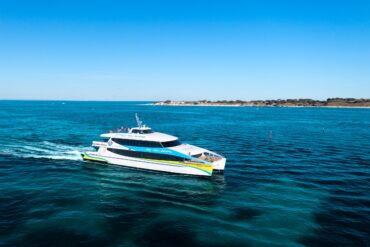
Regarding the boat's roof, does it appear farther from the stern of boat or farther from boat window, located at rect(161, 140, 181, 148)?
the stern of boat

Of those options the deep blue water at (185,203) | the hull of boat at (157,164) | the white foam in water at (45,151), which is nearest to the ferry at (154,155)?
the hull of boat at (157,164)

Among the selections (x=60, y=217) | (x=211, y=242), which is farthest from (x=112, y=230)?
(x=211, y=242)

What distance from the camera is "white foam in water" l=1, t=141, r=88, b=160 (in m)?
41.9

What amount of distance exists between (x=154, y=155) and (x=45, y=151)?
21.4 metres

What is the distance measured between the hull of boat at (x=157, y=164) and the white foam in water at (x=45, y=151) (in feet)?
17.0

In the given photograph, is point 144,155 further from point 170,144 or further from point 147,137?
point 170,144

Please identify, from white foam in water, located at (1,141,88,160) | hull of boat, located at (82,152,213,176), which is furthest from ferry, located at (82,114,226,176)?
white foam in water, located at (1,141,88,160)

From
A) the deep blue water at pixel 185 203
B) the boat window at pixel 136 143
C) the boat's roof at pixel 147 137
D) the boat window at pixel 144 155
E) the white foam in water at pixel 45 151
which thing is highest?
the boat's roof at pixel 147 137

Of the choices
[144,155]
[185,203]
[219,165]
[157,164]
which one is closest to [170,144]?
[157,164]

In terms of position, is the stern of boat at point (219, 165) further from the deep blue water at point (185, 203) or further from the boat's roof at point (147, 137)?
the boat's roof at point (147, 137)

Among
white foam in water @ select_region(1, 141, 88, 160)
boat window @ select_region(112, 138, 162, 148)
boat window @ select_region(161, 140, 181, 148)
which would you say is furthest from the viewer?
white foam in water @ select_region(1, 141, 88, 160)

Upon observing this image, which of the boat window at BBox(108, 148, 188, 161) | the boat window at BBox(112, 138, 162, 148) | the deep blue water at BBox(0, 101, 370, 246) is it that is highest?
the boat window at BBox(112, 138, 162, 148)

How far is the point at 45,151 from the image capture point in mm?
44625

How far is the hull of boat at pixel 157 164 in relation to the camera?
3306 centimetres
